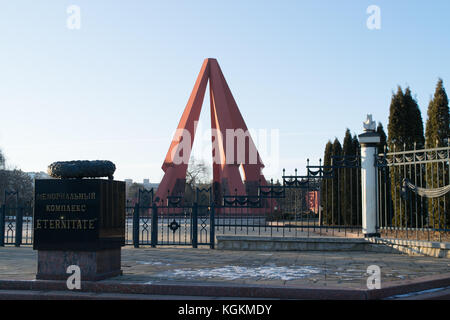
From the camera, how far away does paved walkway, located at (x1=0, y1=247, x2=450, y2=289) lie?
5648 millimetres

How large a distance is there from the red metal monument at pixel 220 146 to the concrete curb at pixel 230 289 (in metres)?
18.4

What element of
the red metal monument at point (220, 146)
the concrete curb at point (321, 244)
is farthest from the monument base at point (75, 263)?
the red metal monument at point (220, 146)

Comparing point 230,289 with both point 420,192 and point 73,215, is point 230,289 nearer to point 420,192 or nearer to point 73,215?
point 73,215

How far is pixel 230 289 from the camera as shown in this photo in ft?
16.7

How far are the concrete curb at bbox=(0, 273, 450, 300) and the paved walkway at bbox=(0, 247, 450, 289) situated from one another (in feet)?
0.75

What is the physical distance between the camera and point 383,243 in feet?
30.3

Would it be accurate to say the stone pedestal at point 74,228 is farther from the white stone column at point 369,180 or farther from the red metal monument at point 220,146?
the red metal monument at point 220,146

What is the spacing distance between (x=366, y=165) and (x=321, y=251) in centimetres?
212

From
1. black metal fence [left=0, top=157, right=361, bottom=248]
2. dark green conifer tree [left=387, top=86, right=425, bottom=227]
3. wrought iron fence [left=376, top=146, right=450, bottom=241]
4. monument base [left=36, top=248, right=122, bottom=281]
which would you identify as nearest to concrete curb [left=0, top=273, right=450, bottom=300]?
monument base [left=36, top=248, right=122, bottom=281]

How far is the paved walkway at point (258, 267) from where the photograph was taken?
18.5 feet

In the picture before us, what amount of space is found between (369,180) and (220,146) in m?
16.5

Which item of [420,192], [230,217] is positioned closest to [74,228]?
[230,217]
